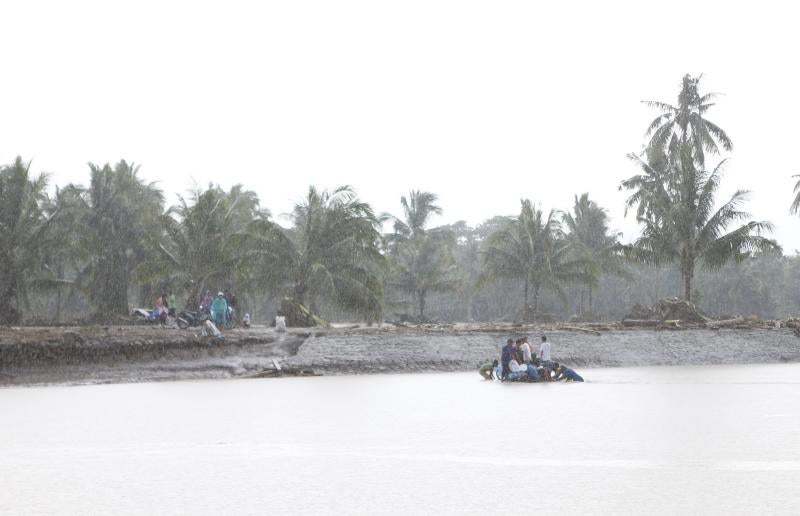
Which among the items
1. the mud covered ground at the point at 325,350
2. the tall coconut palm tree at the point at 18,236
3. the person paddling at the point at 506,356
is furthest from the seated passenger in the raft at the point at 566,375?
the tall coconut palm tree at the point at 18,236

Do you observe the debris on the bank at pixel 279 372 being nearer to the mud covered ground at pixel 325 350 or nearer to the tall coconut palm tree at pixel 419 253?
the mud covered ground at pixel 325 350

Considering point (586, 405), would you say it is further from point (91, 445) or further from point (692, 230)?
point (692, 230)

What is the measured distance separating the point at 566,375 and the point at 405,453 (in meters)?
12.6

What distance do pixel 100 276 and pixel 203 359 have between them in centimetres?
1902

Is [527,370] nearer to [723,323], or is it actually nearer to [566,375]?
[566,375]

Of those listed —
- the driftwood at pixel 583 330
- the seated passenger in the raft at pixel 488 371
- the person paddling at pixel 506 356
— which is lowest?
the seated passenger in the raft at pixel 488 371

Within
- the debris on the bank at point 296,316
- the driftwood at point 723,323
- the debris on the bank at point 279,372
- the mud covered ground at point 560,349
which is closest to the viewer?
the debris on the bank at point 279,372

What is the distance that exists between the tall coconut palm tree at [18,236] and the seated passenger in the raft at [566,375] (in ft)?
70.8

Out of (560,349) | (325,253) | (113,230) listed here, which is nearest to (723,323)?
(560,349)

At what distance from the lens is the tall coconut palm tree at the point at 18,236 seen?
33.6m

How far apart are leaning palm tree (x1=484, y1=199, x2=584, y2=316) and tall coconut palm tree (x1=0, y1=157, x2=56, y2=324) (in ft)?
70.6

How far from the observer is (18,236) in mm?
34062

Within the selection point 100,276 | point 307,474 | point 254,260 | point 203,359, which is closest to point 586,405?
point 307,474

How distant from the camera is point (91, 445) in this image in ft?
33.4
